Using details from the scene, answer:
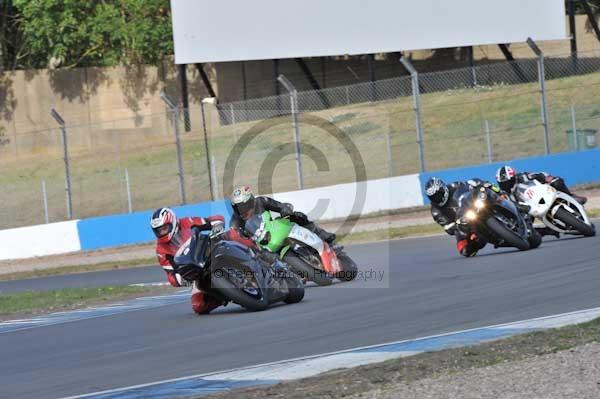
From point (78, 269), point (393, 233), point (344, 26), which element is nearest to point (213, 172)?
point (78, 269)

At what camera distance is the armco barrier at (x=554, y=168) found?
1041 inches

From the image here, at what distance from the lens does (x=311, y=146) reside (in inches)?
1206

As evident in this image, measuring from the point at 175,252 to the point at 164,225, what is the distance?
32cm

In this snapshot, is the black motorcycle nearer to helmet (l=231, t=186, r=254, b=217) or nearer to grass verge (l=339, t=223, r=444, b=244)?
helmet (l=231, t=186, r=254, b=217)

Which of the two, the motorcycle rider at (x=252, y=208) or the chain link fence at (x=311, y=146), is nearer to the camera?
the motorcycle rider at (x=252, y=208)

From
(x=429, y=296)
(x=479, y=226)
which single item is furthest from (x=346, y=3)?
(x=429, y=296)

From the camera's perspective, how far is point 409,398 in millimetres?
7016

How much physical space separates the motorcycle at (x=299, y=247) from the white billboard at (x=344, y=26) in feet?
72.6

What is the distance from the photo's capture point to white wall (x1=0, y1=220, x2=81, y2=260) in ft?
85.3

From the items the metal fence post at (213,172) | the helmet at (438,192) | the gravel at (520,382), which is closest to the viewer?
the gravel at (520,382)

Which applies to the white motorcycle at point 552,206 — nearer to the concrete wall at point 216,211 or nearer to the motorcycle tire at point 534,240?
the motorcycle tire at point 534,240

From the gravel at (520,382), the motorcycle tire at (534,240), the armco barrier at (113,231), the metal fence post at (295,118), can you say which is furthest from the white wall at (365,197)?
the gravel at (520,382)

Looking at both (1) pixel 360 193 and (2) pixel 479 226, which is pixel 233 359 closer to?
(2) pixel 479 226

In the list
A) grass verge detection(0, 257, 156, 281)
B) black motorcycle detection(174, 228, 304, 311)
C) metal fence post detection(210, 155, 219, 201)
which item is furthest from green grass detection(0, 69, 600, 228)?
black motorcycle detection(174, 228, 304, 311)
